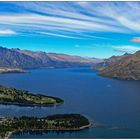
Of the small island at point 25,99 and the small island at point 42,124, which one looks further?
the small island at point 25,99

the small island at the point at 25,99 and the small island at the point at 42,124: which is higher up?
the small island at the point at 25,99

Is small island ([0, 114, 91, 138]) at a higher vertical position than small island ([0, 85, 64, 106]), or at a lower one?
lower

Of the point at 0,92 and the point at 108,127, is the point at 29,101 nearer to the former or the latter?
the point at 0,92

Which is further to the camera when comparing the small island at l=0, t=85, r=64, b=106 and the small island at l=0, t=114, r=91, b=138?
the small island at l=0, t=85, r=64, b=106

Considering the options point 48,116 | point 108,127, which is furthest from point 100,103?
point 108,127

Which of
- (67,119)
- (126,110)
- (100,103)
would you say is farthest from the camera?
(100,103)

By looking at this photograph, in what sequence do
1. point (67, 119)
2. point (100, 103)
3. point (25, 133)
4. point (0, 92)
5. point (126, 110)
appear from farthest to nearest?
1. point (0, 92)
2. point (100, 103)
3. point (126, 110)
4. point (67, 119)
5. point (25, 133)

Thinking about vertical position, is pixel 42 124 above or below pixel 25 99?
below

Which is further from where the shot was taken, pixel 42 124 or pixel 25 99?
pixel 25 99
